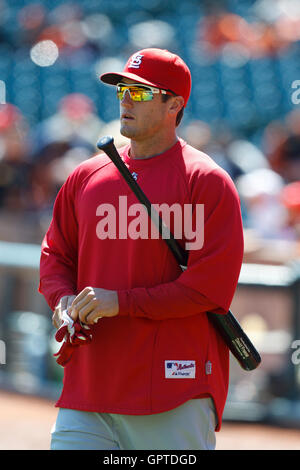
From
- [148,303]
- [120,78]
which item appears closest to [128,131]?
[120,78]

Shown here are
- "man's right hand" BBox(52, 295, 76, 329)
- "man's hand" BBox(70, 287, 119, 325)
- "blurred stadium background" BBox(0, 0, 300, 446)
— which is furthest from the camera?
"blurred stadium background" BBox(0, 0, 300, 446)

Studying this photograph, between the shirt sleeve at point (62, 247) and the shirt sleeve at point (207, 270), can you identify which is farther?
the shirt sleeve at point (62, 247)

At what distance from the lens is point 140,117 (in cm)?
251

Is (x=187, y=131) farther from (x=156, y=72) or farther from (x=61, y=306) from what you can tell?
(x=61, y=306)

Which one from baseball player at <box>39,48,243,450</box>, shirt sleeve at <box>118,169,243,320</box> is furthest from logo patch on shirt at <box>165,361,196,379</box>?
shirt sleeve at <box>118,169,243,320</box>

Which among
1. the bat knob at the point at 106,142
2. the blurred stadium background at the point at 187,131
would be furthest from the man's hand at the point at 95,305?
the blurred stadium background at the point at 187,131

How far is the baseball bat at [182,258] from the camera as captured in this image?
7.90 ft

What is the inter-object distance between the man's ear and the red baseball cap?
0.02 m

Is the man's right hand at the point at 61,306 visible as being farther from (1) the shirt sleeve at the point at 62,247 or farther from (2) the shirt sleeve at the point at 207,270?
(2) the shirt sleeve at the point at 207,270

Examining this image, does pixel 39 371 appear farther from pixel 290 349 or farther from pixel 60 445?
pixel 60 445

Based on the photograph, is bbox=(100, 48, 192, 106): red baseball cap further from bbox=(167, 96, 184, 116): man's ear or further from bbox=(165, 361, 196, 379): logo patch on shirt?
bbox=(165, 361, 196, 379): logo patch on shirt

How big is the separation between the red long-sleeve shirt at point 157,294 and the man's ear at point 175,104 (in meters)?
0.15

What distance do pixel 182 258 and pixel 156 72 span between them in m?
0.59

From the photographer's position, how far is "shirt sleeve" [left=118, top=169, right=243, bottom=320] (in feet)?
7.74
